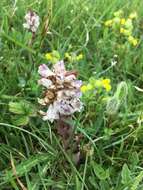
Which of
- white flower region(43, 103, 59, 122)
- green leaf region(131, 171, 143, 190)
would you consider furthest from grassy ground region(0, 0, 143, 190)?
white flower region(43, 103, 59, 122)

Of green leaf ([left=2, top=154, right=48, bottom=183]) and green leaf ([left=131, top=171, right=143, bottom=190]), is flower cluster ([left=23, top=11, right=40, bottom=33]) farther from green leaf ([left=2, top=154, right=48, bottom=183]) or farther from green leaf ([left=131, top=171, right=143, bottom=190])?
green leaf ([left=131, top=171, right=143, bottom=190])

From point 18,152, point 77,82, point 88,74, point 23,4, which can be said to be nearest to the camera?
point 77,82

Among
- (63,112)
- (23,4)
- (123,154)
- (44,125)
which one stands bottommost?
(123,154)

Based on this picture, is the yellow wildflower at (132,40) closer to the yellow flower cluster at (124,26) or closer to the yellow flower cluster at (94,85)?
the yellow flower cluster at (124,26)

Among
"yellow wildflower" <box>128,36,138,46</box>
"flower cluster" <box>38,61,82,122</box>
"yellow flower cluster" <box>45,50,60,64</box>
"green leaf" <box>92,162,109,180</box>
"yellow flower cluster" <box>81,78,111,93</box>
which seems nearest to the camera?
"flower cluster" <box>38,61,82,122</box>

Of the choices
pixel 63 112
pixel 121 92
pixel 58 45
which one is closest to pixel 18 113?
pixel 63 112

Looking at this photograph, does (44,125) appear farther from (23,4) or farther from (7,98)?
(23,4)
